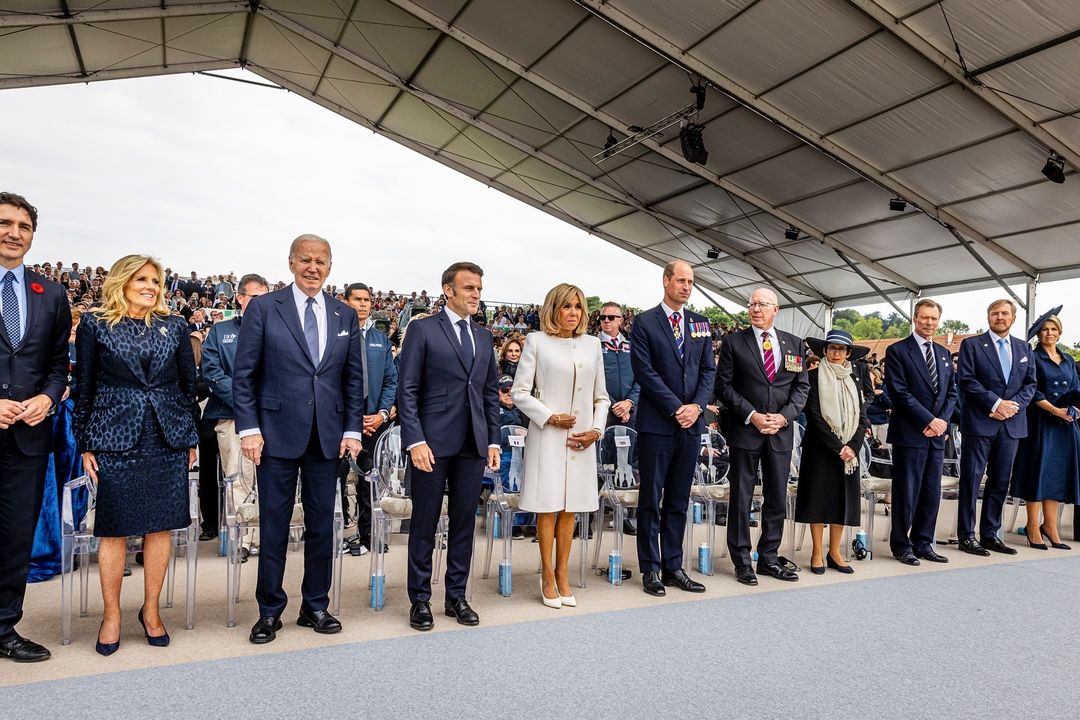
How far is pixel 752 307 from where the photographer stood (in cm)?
387

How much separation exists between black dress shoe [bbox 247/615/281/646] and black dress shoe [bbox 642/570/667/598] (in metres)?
1.78

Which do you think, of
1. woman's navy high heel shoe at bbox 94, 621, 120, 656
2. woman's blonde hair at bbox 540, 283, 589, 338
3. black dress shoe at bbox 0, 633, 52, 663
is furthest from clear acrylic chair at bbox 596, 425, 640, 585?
black dress shoe at bbox 0, 633, 52, 663

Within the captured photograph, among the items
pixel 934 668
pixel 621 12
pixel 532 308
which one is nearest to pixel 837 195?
pixel 621 12

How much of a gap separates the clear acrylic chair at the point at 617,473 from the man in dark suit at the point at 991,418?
2.38m

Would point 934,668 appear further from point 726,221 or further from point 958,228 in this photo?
point 726,221

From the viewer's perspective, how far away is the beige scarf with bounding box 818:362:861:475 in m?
4.02

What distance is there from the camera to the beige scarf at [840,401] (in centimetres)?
402

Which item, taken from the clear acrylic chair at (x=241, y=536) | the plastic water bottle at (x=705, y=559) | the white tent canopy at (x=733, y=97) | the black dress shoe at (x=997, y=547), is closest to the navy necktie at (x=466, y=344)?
the clear acrylic chair at (x=241, y=536)

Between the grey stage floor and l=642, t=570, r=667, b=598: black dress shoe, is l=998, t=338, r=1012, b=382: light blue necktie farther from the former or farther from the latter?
l=642, t=570, r=667, b=598: black dress shoe

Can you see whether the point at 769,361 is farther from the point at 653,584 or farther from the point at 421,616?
the point at 421,616

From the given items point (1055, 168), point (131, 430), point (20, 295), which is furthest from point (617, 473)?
point (1055, 168)

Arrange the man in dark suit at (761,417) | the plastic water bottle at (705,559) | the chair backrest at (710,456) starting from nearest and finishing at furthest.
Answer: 1. the man in dark suit at (761,417)
2. the plastic water bottle at (705,559)
3. the chair backrest at (710,456)

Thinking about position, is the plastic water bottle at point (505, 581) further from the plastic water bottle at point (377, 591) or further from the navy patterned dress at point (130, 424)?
the navy patterned dress at point (130, 424)

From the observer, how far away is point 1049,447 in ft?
15.9
